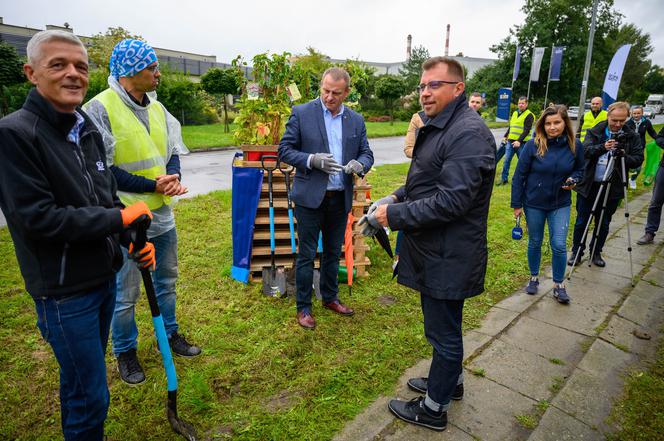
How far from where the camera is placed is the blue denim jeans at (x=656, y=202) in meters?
5.68

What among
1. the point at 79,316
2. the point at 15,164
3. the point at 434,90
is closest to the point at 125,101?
the point at 15,164

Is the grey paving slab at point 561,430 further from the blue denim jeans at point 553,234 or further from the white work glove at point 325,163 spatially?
the white work glove at point 325,163

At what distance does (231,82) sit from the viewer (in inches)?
821

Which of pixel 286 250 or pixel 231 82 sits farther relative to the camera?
pixel 231 82

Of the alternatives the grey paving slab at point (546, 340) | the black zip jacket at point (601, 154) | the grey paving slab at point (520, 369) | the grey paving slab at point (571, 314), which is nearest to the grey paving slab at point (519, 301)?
the grey paving slab at point (571, 314)

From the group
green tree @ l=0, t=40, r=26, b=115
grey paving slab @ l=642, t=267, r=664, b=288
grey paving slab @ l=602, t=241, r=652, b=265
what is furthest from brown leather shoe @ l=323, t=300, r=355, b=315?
green tree @ l=0, t=40, r=26, b=115

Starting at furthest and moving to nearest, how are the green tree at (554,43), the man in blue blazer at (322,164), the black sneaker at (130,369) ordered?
the green tree at (554,43), the man in blue blazer at (322,164), the black sneaker at (130,369)

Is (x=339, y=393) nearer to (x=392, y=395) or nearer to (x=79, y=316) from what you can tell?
(x=392, y=395)

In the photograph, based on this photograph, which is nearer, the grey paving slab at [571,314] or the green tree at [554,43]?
the grey paving slab at [571,314]

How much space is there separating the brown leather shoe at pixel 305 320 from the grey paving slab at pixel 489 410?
1347 mm

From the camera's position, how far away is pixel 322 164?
309cm

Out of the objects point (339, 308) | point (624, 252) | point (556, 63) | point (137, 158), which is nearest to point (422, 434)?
point (339, 308)

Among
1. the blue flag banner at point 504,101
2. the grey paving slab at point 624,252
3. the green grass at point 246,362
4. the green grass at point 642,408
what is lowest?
the green grass at point 246,362

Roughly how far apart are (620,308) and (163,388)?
433cm
